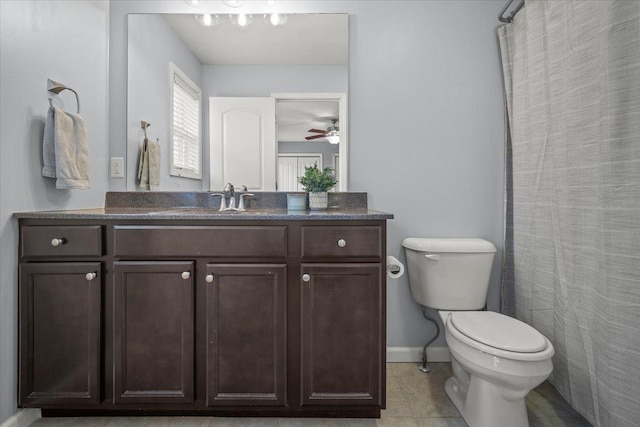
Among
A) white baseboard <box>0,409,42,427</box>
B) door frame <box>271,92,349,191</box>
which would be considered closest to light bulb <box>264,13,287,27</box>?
door frame <box>271,92,349,191</box>

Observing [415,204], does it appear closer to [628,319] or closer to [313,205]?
[313,205]

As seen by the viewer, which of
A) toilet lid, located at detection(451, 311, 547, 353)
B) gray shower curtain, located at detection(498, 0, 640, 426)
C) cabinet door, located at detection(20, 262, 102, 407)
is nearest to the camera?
gray shower curtain, located at detection(498, 0, 640, 426)

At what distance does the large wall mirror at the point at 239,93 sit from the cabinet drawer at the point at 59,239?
618 millimetres

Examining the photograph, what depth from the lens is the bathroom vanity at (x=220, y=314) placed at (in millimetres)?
1376

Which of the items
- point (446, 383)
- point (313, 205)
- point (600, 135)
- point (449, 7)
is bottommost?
point (446, 383)

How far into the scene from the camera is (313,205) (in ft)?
6.08

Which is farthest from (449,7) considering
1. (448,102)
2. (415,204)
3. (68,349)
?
(68,349)

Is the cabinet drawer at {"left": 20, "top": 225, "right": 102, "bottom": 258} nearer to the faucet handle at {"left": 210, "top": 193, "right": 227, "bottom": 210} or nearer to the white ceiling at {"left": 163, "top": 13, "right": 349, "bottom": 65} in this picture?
the faucet handle at {"left": 210, "top": 193, "right": 227, "bottom": 210}

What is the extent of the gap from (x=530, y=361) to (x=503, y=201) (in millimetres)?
1037

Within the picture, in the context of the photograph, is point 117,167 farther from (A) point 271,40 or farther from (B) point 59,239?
(A) point 271,40

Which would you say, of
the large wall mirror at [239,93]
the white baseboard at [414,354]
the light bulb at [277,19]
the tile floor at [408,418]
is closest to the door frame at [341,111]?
the large wall mirror at [239,93]

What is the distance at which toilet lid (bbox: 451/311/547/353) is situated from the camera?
1266 millimetres

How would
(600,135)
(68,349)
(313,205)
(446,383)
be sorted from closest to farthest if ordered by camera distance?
(600,135) → (68,349) → (446,383) → (313,205)

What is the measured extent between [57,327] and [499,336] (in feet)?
6.12
